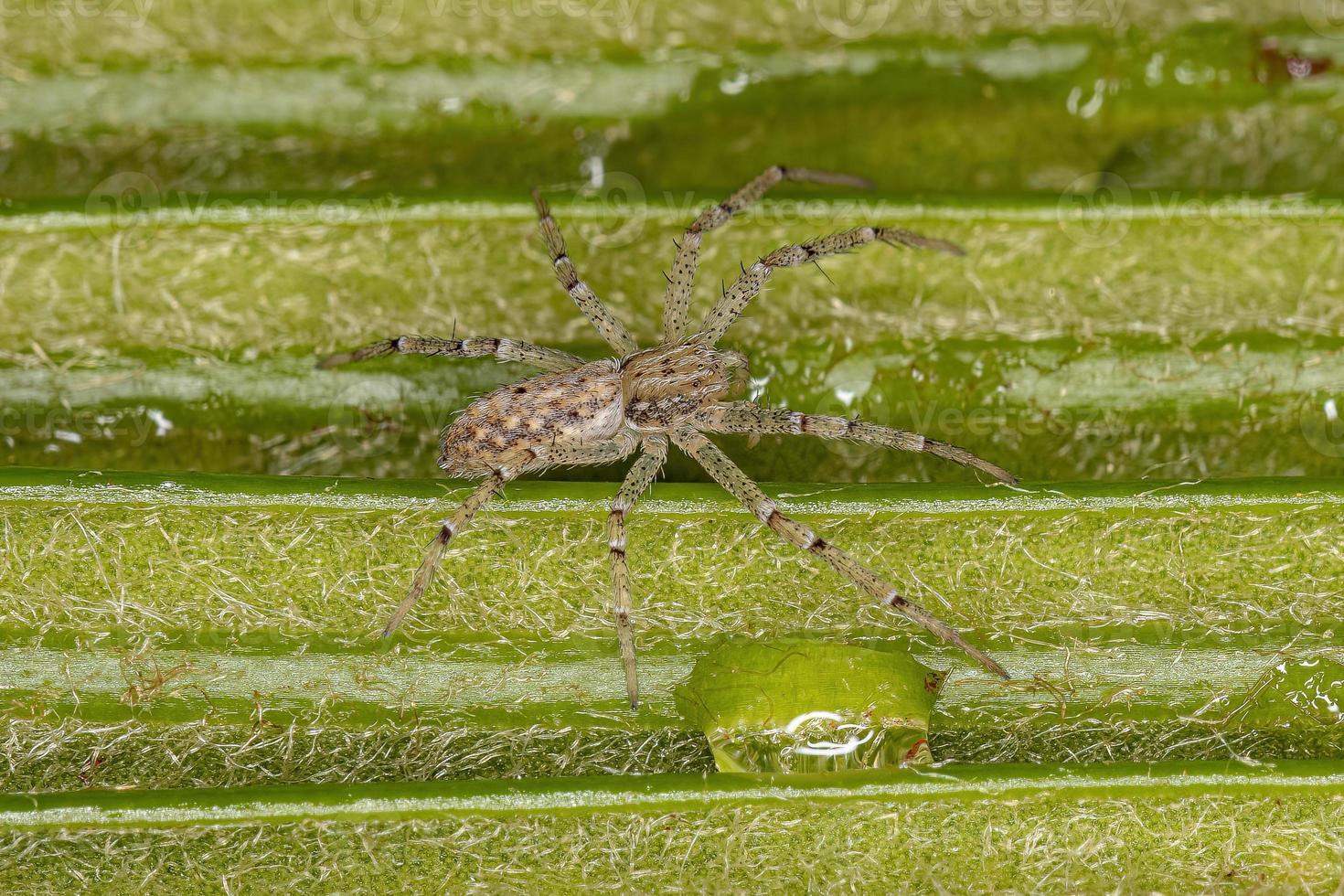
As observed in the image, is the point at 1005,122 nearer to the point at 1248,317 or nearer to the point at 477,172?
the point at 1248,317
